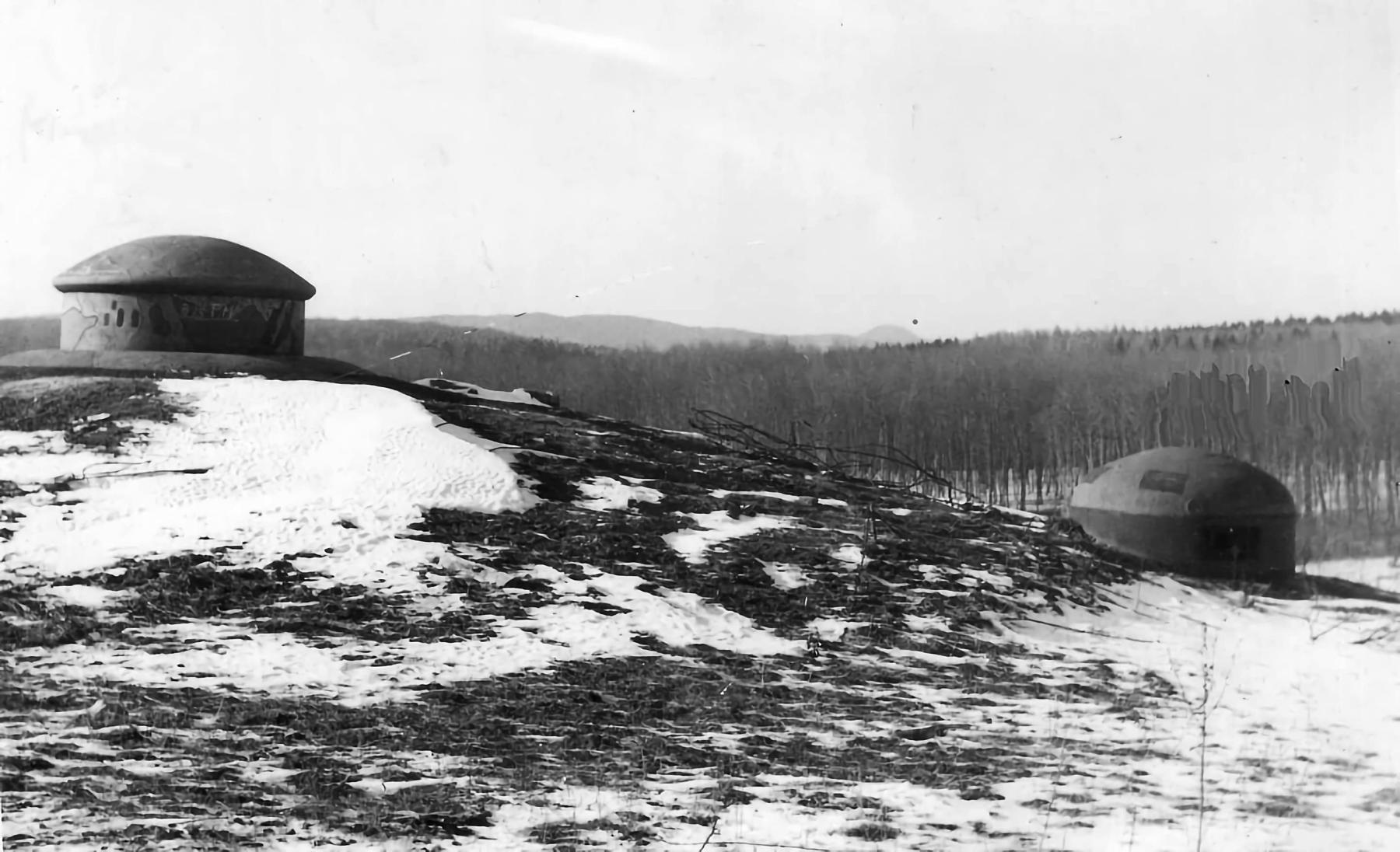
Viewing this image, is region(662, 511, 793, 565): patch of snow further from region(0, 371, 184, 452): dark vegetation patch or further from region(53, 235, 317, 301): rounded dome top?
region(53, 235, 317, 301): rounded dome top

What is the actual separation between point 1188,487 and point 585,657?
26.3 feet

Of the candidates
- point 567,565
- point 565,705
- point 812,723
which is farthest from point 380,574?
point 812,723

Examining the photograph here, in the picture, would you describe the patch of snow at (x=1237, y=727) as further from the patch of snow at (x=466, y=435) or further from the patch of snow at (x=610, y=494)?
the patch of snow at (x=466, y=435)

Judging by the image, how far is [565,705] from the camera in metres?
7.66

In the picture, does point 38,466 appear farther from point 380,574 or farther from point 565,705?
point 565,705

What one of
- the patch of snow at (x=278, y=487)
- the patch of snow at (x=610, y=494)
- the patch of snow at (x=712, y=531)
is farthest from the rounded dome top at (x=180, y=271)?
the patch of snow at (x=712, y=531)

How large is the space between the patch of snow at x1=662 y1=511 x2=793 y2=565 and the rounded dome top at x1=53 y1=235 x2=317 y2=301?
6.93 metres

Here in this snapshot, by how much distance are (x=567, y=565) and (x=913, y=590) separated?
10.2 feet

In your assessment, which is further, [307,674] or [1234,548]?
[1234,548]

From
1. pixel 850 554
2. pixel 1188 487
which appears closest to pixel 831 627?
pixel 850 554

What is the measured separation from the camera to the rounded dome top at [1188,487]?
13328 millimetres

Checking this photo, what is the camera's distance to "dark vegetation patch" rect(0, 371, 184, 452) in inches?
477

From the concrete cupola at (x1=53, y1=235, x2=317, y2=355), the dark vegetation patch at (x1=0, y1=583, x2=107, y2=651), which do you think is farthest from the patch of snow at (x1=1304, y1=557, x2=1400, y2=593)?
the dark vegetation patch at (x1=0, y1=583, x2=107, y2=651)

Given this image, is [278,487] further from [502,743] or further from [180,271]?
[502,743]
